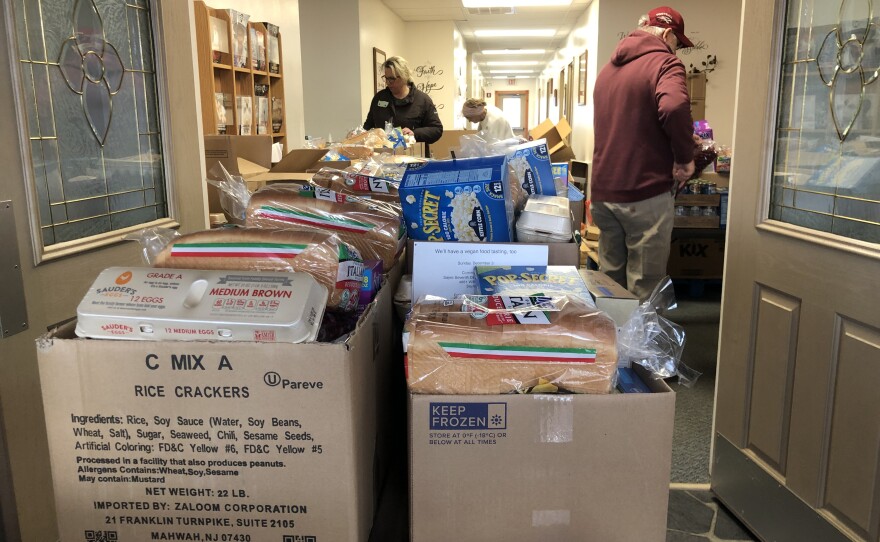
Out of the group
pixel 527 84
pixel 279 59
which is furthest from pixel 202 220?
pixel 527 84

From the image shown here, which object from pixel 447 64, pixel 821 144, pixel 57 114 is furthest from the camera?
pixel 447 64

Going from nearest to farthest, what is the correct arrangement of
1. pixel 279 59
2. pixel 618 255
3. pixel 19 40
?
1. pixel 19 40
2. pixel 618 255
3. pixel 279 59

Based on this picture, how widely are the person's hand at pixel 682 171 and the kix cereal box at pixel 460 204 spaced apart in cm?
179

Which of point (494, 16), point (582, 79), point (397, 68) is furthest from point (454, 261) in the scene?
point (494, 16)

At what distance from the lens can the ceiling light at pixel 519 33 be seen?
33.1ft

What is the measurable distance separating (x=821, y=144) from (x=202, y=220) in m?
1.79

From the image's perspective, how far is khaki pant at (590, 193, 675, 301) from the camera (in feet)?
9.68

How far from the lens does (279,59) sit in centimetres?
503

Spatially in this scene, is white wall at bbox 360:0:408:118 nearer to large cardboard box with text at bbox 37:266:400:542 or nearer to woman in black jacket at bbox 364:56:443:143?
woman in black jacket at bbox 364:56:443:143

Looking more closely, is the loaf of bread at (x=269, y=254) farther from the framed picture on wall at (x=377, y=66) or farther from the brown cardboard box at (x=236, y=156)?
the framed picture on wall at (x=377, y=66)

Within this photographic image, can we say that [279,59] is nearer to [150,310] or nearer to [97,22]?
[97,22]

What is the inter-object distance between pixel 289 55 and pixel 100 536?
16.8 ft

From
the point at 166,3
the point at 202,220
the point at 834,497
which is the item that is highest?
the point at 166,3

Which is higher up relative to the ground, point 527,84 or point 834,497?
point 527,84
